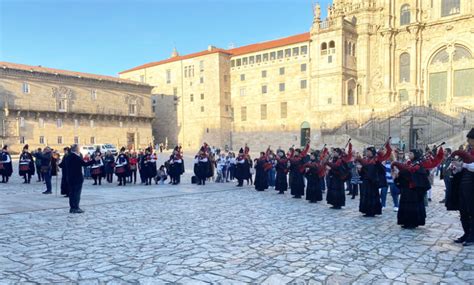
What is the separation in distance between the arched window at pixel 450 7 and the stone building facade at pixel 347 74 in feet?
0.31

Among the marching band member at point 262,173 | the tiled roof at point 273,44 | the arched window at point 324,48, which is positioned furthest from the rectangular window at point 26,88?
the marching band member at point 262,173

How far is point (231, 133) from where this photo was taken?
56219mm

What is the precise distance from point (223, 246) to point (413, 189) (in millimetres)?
4468

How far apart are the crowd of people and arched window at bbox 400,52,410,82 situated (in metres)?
31.6

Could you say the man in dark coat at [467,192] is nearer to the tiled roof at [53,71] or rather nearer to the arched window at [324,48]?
the arched window at [324,48]

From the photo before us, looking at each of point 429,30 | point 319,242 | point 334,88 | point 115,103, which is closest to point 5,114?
point 115,103

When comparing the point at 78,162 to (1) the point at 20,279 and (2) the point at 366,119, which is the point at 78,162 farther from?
(2) the point at 366,119

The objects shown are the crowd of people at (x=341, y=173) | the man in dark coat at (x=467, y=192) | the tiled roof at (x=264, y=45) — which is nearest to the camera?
the man in dark coat at (x=467, y=192)

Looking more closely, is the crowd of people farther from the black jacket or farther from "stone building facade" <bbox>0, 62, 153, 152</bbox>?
"stone building facade" <bbox>0, 62, 153, 152</bbox>

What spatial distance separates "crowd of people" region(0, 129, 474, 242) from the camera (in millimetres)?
7406

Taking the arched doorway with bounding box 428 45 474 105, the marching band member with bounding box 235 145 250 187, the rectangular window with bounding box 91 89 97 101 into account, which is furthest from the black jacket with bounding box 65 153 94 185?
the rectangular window with bounding box 91 89 97 101

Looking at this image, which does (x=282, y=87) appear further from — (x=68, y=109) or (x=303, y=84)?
(x=68, y=109)

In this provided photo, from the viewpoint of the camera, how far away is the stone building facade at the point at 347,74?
39.3 meters

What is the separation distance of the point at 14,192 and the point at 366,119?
1319 inches
